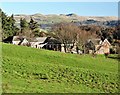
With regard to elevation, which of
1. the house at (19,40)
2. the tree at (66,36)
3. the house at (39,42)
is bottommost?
the house at (39,42)

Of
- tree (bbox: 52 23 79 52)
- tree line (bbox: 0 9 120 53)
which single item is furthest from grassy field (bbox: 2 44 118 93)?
tree line (bbox: 0 9 120 53)

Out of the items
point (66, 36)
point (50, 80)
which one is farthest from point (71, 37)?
point (50, 80)

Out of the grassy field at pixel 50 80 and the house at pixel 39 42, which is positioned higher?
the grassy field at pixel 50 80

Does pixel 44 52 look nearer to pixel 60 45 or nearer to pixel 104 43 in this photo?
pixel 60 45

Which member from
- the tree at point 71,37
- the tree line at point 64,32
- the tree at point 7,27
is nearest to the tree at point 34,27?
the tree line at point 64,32

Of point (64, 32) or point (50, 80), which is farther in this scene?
point (64, 32)

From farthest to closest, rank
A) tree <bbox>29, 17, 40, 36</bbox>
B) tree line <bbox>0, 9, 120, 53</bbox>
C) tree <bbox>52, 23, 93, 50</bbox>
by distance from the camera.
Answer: tree <bbox>29, 17, 40, 36</bbox>, tree line <bbox>0, 9, 120, 53</bbox>, tree <bbox>52, 23, 93, 50</bbox>

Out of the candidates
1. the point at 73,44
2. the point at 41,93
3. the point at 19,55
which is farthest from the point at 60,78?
the point at 73,44

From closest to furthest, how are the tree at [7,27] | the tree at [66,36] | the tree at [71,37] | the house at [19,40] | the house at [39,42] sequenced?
the tree at [71,37]
the tree at [66,36]
the house at [19,40]
the tree at [7,27]
the house at [39,42]

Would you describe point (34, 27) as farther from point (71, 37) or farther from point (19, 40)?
point (71, 37)

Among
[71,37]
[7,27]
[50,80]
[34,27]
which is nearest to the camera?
[50,80]

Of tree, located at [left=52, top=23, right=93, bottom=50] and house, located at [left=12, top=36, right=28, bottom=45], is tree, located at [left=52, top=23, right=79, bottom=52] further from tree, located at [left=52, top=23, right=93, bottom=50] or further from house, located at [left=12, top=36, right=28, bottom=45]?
house, located at [left=12, top=36, right=28, bottom=45]

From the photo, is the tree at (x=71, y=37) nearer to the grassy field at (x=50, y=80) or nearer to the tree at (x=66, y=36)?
the tree at (x=66, y=36)

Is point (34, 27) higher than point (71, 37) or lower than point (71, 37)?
higher
